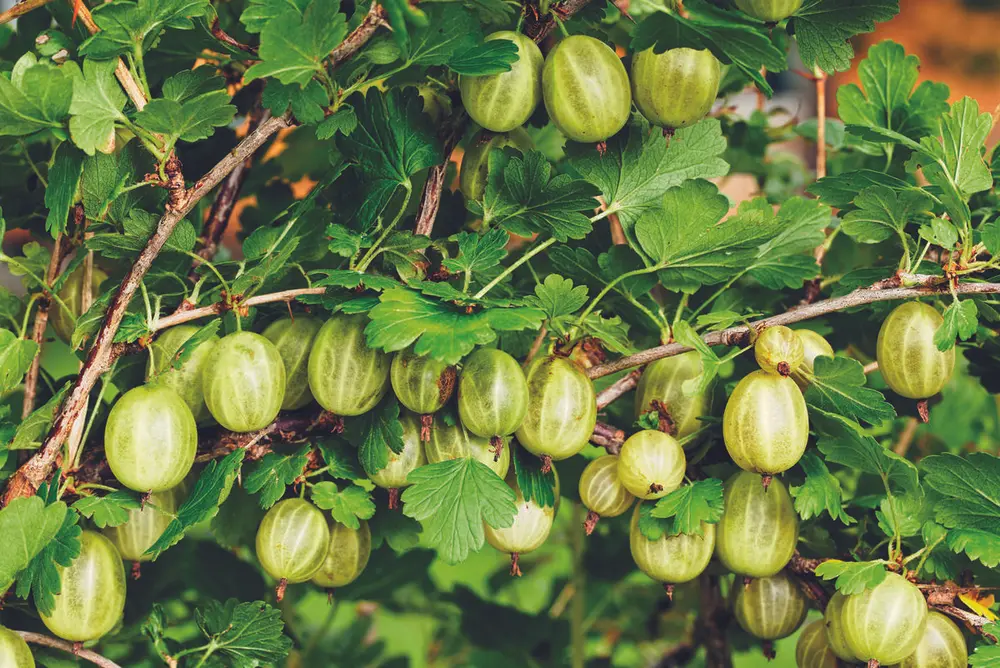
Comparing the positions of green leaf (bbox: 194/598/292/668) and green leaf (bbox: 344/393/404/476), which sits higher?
green leaf (bbox: 344/393/404/476)

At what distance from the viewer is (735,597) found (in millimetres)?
1002

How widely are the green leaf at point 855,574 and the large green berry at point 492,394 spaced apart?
A: 31cm

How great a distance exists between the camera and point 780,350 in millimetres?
761

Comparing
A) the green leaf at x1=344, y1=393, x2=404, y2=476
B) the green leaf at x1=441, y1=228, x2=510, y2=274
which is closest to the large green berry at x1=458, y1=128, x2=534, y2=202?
the green leaf at x1=441, y1=228, x2=510, y2=274

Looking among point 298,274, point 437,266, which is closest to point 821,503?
point 437,266

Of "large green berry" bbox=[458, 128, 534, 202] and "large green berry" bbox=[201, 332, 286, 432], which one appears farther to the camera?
"large green berry" bbox=[458, 128, 534, 202]

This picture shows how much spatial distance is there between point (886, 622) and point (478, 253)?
46 cm

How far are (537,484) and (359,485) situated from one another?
17 cm

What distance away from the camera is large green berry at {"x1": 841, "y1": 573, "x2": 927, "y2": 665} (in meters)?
0.78

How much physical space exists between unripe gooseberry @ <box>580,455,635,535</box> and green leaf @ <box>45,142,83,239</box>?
19.8 inches

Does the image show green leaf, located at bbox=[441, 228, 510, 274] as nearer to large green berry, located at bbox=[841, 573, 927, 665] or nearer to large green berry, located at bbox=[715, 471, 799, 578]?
large green berry, located at bbox=[715, 471, 799, 578]

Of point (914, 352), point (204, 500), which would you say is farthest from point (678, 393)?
point (204, 500)

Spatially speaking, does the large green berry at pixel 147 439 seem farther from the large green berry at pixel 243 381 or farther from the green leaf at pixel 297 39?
the green leaf at pixel 297 39

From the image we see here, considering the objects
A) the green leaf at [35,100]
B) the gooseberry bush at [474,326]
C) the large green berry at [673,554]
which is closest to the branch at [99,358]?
the gooseberry bush at [474,326]
